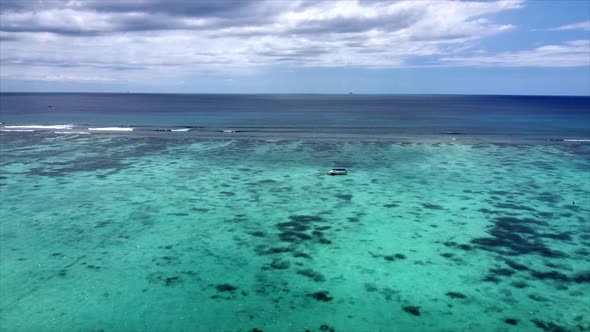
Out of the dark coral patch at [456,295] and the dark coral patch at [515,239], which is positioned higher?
the dark coral patch at [515,239]

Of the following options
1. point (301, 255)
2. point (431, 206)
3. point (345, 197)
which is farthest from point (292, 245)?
point (431, 206)

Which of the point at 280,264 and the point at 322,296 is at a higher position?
the point at 280,264

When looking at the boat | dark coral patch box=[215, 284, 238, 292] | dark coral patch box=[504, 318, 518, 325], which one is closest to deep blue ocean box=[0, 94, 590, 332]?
dark coral patch box=[504, 318, 518, 325]

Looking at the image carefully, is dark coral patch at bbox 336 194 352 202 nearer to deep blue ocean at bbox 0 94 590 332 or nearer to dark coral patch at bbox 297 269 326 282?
deep blue ocean at bbox 0 94 590 332

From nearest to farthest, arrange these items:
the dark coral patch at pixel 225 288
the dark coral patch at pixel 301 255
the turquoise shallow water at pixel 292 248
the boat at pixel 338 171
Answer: the turquoise shallow water at pixel 292 248 < the dark coral patch at pixel 225 288 < the dark coral patch at pixel 301 255 < the boat at pixel 338 171

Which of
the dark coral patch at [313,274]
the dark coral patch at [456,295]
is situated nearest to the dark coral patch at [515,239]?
the dark coral patch at [456,295]

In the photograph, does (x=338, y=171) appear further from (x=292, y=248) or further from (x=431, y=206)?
(x=292, y=248)

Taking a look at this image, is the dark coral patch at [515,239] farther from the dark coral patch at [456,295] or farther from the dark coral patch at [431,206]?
the dark coral patch at [456,295]

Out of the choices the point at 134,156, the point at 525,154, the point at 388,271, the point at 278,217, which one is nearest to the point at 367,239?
the point at 388,271
